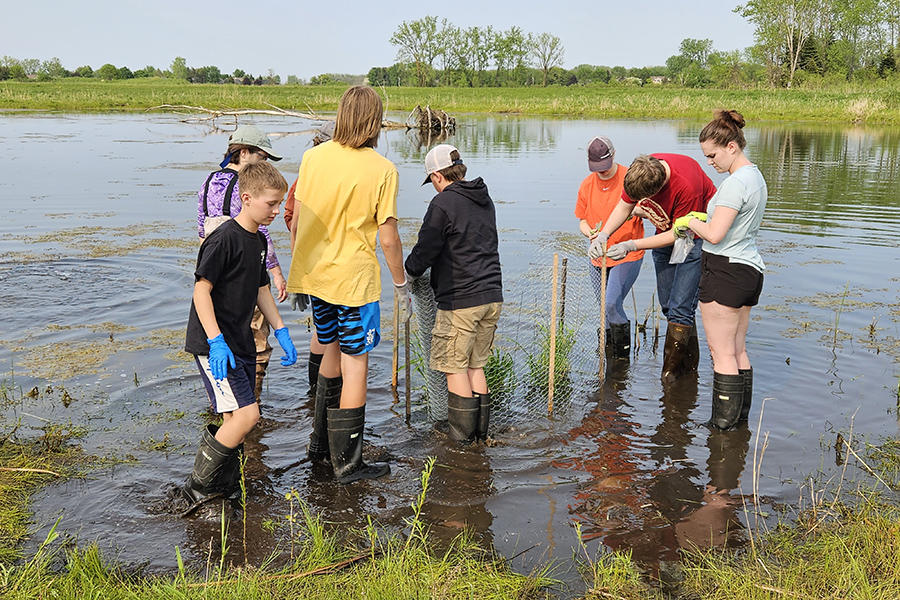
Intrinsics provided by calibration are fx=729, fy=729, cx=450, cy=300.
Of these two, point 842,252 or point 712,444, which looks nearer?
point 712,444

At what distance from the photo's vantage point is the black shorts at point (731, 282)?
465 cm

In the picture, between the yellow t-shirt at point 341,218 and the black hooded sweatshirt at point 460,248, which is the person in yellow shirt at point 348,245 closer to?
the yellow t-shirt at point 341,218

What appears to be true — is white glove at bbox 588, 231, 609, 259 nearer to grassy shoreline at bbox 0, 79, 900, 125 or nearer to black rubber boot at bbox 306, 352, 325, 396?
black rubber boot at bbox 306, 352, 325, 396

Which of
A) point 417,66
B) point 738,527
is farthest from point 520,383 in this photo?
point 417,66

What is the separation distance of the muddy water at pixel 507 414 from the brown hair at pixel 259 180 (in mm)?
1677

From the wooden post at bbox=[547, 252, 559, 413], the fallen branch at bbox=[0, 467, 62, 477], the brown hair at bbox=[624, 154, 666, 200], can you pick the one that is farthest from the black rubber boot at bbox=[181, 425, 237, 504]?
the brown hair at bbox=[624, 154, 666, 200]

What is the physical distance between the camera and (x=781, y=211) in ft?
44.4

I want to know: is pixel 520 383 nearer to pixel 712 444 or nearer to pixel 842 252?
pixel 712 444

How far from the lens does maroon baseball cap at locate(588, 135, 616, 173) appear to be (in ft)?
19.3

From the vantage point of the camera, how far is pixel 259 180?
3621 mm

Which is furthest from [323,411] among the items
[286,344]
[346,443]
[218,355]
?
[218,355]

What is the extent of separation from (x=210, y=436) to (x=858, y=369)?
532 cm

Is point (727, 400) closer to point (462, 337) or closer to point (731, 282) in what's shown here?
point (731, 282)

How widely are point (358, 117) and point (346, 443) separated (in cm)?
184
